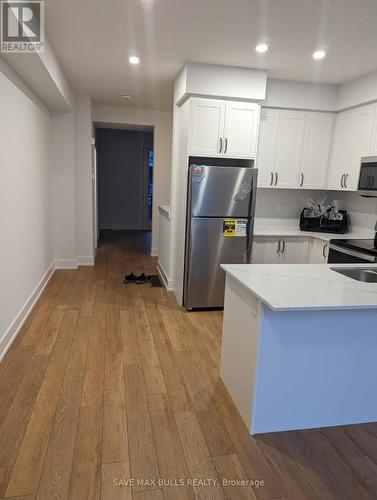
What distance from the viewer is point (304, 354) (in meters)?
2.04

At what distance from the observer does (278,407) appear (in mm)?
2096

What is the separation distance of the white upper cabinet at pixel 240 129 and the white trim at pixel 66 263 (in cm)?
301

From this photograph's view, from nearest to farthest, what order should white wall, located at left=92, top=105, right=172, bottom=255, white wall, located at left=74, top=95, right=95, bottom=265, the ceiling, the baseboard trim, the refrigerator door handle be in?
1. the ceiling
2. the refrigerator door handle
3. the baseboard trim
4. white wall, located at left=74, top=95, right=95, bottom=265
5. white wall, located at left=92, top=105, right=172, bottom=255

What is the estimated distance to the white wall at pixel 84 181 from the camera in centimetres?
523

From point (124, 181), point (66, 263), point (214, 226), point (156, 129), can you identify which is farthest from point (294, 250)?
point (124, 181)

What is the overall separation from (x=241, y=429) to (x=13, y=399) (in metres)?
1.49

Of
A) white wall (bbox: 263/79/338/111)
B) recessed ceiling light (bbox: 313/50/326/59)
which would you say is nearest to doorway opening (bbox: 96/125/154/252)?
white wall (bbox: 263/79/338/111)

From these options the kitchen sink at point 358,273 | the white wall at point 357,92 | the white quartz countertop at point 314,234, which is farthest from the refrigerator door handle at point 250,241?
the white wall at point 357,92

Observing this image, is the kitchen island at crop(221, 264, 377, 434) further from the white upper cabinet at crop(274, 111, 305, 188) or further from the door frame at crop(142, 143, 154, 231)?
the door frame at crop(142, 143, 154, 231)

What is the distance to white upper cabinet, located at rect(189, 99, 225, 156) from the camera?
3691 mm

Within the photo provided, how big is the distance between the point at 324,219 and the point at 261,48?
7.35ft

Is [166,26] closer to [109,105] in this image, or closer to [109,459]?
[109,459]

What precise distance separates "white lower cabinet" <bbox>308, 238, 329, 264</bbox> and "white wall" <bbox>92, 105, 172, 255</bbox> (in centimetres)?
292

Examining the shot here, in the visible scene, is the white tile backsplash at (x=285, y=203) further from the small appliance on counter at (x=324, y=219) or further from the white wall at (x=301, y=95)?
the white wall at (x=301, y=95)
